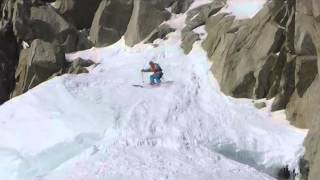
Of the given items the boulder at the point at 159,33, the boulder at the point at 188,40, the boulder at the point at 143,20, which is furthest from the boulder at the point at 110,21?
the boulder at the point at 188,40

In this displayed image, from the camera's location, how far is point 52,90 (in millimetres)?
27094

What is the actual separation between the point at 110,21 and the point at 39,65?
237 inches

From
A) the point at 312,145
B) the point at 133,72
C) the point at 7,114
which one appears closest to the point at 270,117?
the point at 312,145

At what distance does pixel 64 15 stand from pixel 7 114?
12454mm

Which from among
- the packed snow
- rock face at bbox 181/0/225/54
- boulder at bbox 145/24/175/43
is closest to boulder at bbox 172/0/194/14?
rock face at bbox 181/0/225/54

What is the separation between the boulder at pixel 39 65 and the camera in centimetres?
3138

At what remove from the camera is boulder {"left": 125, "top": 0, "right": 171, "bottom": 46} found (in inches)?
1314

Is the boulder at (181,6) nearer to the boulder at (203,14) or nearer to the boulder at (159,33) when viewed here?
the boulder at (203,14)

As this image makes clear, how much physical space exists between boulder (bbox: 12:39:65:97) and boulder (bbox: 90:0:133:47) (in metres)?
3.49

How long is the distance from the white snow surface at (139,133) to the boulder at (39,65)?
3508mm

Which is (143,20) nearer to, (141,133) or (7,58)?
(7,58)

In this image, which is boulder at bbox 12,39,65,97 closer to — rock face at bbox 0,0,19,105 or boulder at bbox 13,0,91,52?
rock face at bbox 0,0,19,105

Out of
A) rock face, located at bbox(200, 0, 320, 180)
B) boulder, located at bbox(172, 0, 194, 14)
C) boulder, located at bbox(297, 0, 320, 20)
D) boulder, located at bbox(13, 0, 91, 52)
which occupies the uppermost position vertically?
boulder, located at bbox(297, 0, 320, 20)

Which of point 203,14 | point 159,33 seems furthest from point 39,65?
point 203,14
